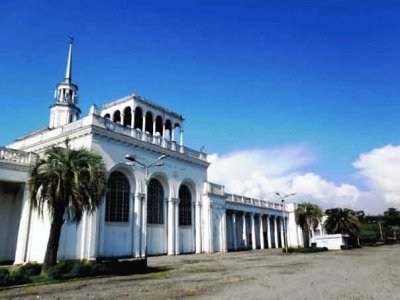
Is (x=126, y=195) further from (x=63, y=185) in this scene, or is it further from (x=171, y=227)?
(x=63, y=185)

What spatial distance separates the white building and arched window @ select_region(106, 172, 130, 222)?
88mm

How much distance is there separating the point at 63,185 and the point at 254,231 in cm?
4076

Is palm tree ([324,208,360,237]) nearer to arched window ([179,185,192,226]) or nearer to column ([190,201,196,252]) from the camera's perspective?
column ([190,201,196,252])

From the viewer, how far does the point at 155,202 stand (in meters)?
34.4

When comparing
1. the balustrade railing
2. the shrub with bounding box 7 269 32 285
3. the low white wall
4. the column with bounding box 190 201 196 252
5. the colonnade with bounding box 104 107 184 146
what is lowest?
the shrub with bounding box 7 269 32 285

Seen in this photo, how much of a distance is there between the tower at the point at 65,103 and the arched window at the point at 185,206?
613 inches

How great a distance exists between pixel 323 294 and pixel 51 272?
1113 cm

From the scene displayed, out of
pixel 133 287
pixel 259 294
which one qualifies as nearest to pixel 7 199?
pixel 133 287

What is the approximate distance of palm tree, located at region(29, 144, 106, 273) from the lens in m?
17.0

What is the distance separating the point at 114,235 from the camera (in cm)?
2905

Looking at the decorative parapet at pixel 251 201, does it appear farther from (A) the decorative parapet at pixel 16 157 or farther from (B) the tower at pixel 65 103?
(A) the decorative parapet at pixel 16 157

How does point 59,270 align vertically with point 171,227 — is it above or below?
below

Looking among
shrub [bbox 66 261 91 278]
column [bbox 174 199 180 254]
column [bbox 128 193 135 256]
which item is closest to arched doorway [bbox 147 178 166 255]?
column [bbox 174 199 180 254]

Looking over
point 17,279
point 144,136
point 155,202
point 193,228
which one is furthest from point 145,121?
point 17,279
